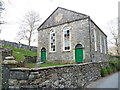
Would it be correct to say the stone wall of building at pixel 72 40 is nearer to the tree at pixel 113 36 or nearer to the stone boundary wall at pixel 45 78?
the stone boundary wall at pixel 45 78

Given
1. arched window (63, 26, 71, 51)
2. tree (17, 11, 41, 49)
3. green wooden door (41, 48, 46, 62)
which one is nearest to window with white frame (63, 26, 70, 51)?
arched window (63, 26, 71, 51)

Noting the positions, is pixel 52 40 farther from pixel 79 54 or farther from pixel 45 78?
pixel 45 78

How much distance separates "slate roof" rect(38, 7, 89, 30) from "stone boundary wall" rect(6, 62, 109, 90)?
25.3ft

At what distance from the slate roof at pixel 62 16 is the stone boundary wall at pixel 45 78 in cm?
770

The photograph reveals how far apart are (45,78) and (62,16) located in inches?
440

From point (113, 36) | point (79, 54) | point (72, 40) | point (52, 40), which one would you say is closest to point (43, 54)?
point (52, 40)

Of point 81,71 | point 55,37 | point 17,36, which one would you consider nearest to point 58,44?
point 55,37

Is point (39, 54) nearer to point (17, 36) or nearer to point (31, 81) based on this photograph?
point (31, 81)

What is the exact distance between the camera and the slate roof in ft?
39.5

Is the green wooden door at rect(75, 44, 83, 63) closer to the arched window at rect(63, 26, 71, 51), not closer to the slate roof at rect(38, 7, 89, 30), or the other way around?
the arched window at rect(63, 26, 71, 51)

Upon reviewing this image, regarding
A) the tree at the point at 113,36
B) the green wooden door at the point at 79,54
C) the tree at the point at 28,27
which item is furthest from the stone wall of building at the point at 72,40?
the tree at the point at 113,36

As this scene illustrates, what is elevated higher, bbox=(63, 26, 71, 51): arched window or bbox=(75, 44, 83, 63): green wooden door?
bbox=(63, 26, 71, 51): arched window

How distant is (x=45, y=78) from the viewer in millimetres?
3791

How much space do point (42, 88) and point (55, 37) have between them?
1055 centimetres
